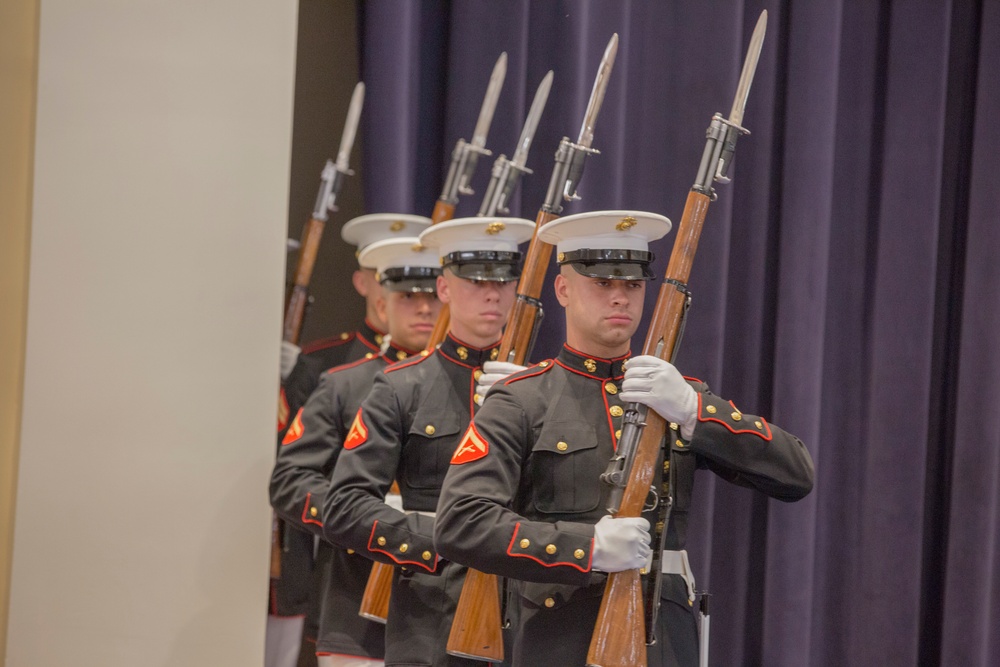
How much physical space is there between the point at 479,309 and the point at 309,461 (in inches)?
30.2

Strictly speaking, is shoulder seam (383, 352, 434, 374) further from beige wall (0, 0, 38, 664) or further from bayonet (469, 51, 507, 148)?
beige wall (0, 0, 38, 664)

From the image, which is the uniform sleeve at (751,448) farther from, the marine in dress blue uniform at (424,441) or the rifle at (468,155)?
the rifle at (468,155)

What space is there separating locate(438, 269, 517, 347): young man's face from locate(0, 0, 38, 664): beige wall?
1.51m

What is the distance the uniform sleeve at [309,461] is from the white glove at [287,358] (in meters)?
0.72

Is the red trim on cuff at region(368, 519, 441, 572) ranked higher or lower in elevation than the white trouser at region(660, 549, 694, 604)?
lower

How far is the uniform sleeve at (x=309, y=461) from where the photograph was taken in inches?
135

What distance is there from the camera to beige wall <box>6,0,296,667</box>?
3773 millimetres

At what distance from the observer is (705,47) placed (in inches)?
152

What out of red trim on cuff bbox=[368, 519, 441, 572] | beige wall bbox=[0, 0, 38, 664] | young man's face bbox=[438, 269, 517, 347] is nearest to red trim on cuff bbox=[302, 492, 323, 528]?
red trim on cuff bbox=[368, 519, 441, 572]

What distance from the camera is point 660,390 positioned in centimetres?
245

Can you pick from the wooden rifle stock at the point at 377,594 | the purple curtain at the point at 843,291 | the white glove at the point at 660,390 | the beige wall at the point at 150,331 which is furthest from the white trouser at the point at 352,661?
the white glove at the point at 660,390

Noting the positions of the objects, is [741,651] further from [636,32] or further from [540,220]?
[636,32]

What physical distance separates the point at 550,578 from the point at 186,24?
95.3 inches

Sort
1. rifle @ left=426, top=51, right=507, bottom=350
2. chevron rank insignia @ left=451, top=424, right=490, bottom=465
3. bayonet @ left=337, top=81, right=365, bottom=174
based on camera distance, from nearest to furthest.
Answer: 1. chevron rank insignia @ left=451, top=424, right=490, bottom=465
2. rifle @ left=426, top=51, right=507, bottom=350
3. bayonet @ left=337, top=81, right=365, bottom=174
